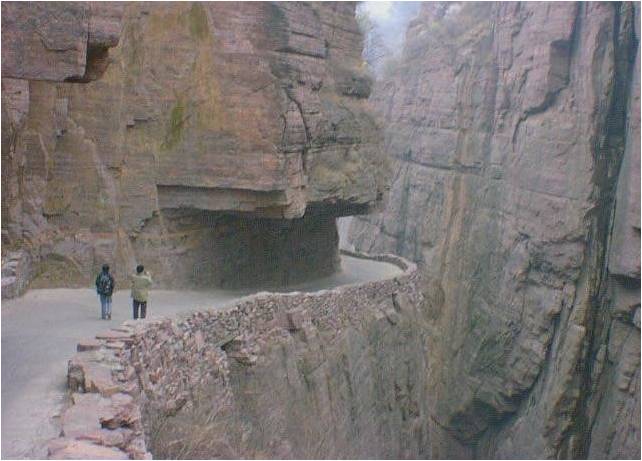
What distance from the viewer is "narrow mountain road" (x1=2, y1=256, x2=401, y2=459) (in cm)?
948

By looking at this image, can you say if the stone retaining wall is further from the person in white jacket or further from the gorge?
the person in white jacket

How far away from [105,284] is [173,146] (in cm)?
586

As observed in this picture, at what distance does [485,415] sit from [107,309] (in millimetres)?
24721

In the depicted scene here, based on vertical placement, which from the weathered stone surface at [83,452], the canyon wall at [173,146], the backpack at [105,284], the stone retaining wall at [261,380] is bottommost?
the stone retaining wall at [261,380]

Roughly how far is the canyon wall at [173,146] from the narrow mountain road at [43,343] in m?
0.85

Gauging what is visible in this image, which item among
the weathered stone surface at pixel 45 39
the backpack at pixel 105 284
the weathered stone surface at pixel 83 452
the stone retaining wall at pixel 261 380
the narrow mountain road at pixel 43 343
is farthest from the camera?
the backpack at pixel 105 284

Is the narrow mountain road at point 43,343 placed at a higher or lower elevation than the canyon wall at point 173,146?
lower

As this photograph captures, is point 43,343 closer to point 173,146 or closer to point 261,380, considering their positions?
point 261,380

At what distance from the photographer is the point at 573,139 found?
34719 mm

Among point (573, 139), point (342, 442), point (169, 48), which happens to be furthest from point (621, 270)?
point (169, 48)

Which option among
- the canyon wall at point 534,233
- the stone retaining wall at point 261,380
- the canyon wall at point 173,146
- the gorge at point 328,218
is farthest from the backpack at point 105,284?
the canyon wall at point 534,233

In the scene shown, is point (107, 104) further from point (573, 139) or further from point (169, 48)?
point (573, 139)

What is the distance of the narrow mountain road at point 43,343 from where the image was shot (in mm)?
9477

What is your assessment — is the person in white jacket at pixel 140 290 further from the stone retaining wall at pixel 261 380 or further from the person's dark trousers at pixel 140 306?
the stone retaining wall at pixel 261 380
